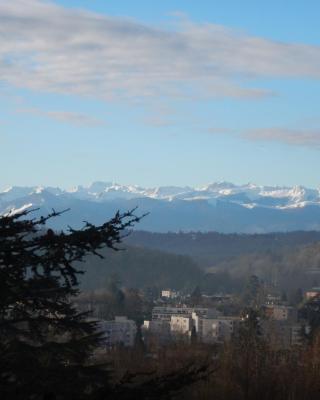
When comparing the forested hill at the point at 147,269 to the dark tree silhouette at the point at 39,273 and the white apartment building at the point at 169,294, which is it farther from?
the dark tree silhouette at the point at 39,273

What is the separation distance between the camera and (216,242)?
16100 centimetres

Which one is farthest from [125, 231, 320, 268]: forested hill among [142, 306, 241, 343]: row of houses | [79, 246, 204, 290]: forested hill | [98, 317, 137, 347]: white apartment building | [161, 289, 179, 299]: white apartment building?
[98, 317, 137, 347]: white apartment building

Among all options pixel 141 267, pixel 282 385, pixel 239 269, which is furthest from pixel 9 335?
pixel 239 269

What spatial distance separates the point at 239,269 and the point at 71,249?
108606 millimetres

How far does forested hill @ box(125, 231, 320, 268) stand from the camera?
5817 inches

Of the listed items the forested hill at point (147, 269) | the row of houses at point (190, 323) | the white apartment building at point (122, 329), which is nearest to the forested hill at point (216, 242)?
the forested hill at point (147, 269)

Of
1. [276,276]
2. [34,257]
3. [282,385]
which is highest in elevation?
[276,276]

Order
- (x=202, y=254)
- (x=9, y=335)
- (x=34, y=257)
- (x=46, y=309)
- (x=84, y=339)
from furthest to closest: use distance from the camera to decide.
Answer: (x=202, y=254)
(x=84, y=339)
(x=9, y=335)
(x=46, y=309)
(x=34, y=257)

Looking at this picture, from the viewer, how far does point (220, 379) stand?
56.1 ft

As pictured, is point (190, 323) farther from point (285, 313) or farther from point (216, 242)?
point (216, 242)

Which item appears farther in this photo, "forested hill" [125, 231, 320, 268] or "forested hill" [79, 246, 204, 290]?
"forested hill" [125, 231, 320, 268]

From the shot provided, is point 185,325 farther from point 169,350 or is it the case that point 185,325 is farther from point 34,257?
point 34,257

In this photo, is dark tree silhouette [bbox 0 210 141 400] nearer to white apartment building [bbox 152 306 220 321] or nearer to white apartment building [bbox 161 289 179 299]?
white apartment building [bbox 152 306 220 321]

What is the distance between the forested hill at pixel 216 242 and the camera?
147750 mm
